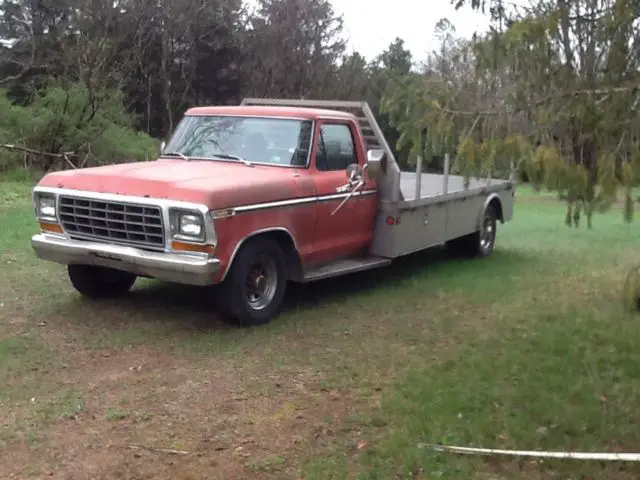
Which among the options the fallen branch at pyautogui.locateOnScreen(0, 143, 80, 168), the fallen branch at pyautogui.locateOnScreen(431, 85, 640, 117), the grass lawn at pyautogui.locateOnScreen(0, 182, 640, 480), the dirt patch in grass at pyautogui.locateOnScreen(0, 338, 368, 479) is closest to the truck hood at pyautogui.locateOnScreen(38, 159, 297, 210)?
the grass lawn at pyautogui.locateOnScreen(0, 182, 640, 480)

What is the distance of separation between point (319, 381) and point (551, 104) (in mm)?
2471

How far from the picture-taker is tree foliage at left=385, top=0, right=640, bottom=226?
4.48m

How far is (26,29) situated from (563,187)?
26180 mm

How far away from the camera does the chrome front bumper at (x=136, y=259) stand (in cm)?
648

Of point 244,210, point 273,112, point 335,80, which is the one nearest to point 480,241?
point 273,112

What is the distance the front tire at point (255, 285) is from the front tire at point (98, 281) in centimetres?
145

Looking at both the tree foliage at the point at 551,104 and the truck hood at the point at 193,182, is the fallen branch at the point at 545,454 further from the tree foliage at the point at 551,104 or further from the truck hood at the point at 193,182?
the truck hood at the point at 193,182

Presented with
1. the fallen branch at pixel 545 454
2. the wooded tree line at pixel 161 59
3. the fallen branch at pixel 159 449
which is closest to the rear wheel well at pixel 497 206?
the fallen branch at pixel 545 454

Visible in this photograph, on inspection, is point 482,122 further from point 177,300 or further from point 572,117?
point 177,300

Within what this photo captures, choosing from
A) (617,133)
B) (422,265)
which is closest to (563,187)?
(617,133)

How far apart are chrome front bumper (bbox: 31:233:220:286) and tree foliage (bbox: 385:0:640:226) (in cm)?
216

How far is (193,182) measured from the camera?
6.70 m

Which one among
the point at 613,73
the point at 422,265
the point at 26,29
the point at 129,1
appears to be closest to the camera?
the point at 613,73

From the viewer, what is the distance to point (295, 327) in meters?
7.16
